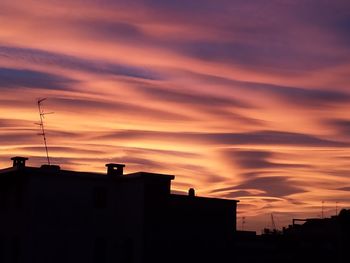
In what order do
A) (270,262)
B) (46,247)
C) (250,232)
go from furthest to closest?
(250,232), (270,262), (46,247)

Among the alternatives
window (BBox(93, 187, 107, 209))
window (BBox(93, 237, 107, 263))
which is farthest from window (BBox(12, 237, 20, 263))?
window (BBox(93, 187, 107, 209))

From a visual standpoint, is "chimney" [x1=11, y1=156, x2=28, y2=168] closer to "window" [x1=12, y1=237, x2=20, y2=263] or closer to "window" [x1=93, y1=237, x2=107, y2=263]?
"window" [x1=12, y1=237, x2=20, y2=263]

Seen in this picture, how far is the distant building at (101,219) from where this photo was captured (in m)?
42.6

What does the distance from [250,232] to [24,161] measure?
35.5m

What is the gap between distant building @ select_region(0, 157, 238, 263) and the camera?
4256 centimetres

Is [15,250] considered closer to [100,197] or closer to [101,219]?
[101,219]

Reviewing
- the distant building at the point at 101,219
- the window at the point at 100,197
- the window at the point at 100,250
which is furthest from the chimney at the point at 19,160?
the window at the point at 100,250

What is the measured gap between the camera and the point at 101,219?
1811 inches

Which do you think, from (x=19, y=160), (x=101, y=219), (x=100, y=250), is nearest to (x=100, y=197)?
(x=101, y=219)

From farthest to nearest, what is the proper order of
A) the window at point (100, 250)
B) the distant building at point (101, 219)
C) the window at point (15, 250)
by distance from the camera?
the window at point (100, 250), the window at point (15, 250), the distant building at point (101, 219)

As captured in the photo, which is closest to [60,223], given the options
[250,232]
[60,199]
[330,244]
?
[60,199]

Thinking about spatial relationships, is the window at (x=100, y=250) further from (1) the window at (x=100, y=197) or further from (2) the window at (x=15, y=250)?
(2) the window at (x=15, y=250)

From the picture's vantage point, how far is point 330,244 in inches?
2159

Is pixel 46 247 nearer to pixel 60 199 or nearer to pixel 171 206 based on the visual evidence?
pixel 60 199
